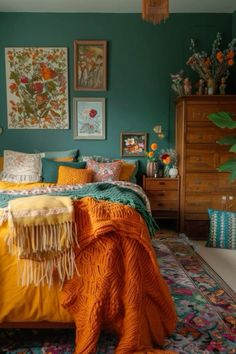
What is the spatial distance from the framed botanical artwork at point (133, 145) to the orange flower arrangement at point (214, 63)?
106 cm

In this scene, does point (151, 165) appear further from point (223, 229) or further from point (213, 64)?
point (213, 64)

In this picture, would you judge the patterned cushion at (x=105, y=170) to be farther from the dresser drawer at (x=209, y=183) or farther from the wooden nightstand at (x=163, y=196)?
the dresser drawer at (x=209, y=183)

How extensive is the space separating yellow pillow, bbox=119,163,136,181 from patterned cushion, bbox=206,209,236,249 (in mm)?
1052

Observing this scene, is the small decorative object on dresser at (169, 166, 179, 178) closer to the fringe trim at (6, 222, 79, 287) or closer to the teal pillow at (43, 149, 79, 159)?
the teal pillow at (43, 149, 79, 159)

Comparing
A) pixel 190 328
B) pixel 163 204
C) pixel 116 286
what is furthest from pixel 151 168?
pixel 116 286

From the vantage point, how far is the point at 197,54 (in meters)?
3.80

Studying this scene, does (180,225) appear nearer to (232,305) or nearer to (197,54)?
(232,305)

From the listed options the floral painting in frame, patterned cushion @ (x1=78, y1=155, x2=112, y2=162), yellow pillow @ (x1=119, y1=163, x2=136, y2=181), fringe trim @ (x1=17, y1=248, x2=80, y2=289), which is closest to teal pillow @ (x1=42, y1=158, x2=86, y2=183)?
patterned cushion @ (x1=78, y1=155, x2=112, y2=162)

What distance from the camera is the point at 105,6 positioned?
12.8 ft

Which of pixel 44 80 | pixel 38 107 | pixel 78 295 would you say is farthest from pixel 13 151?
Answer: pixel 78 295

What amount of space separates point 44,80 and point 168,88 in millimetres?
1613

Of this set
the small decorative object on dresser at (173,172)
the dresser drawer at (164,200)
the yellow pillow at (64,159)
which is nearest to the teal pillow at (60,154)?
the yellow pillow at (64,159)

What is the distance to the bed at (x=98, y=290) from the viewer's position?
5.06 ft

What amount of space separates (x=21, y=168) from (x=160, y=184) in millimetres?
1664
